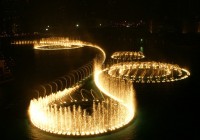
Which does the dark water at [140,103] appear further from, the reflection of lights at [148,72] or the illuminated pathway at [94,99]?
the reflection of lights at [148,72]

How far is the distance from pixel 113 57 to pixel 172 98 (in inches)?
482

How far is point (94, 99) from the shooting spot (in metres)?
13.9

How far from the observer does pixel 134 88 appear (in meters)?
15.9

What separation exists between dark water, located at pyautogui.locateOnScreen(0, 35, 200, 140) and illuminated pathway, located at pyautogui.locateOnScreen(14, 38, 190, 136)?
38cm

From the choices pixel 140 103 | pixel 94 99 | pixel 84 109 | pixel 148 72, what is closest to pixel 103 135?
pixel 84 109

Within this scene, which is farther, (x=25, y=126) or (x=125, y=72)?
(x=125, y=72)

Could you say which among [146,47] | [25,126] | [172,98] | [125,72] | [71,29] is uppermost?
[71,29]

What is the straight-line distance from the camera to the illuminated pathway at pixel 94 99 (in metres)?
10.6

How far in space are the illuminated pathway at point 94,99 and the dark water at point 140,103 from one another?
376 millimetres

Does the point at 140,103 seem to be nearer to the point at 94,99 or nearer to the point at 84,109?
the point at 94,99

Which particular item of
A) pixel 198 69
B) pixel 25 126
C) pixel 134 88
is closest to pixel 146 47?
pixel 198 69

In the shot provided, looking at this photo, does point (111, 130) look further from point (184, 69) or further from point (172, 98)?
point (184, 69)

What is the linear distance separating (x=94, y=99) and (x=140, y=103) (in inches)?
81.7

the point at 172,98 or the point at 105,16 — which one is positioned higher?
the point at 105,16
